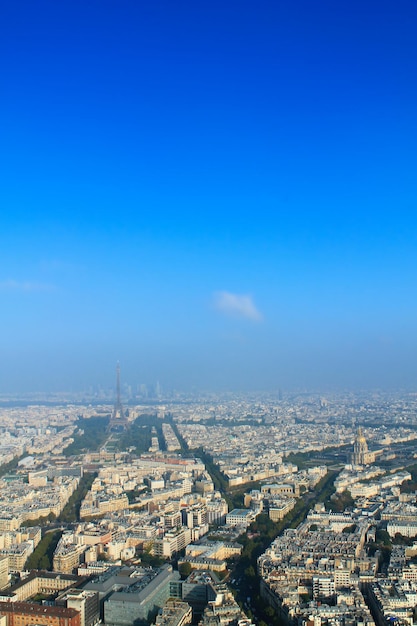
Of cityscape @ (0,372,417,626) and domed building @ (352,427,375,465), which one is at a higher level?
domed building @ (352,427,375,465)

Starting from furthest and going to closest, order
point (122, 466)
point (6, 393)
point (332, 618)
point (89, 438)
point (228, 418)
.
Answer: point (6, 393) → point (228, 418) → point (89, 438) → point (122, 466) → point (332, 618)

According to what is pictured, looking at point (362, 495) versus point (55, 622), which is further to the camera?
point (362, 495)

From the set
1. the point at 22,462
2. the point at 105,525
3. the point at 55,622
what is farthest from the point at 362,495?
the point at 22,462

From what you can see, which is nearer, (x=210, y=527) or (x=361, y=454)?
(x=210, y=527)

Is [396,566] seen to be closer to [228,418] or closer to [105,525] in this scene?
[105,525]

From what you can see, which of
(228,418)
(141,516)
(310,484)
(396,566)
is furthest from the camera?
(228,418)

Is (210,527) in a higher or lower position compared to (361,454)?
Answer: lower

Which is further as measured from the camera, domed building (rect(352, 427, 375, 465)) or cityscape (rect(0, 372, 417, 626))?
domed building (rect(352, 427, 375, 465))

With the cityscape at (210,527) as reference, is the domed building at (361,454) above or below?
above

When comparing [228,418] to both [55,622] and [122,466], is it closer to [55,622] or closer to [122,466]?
[122,466]

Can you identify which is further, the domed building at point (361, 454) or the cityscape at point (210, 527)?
the domed building at point (361, 454)
